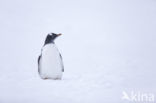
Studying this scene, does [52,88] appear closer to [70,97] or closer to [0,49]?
[70,97]

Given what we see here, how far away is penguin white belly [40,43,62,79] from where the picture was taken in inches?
80.0

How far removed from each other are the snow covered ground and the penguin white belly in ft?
0.13

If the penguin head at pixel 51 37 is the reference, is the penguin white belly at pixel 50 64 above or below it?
below

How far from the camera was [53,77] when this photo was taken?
2031 mm

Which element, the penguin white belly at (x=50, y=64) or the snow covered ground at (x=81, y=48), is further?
the penguin white belly at (x=50, y=64)

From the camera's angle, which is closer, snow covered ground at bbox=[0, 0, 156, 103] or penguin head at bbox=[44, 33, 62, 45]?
snow covered ground at bbox=[0, 0, 156, 103]

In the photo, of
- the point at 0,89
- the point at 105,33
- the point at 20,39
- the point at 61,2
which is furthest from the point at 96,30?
the point at 0,89

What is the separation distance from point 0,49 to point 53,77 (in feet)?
1.01

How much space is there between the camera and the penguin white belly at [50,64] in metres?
2.03

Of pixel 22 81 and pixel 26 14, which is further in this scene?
pixel 26 14

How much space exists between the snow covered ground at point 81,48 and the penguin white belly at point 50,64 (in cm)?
4

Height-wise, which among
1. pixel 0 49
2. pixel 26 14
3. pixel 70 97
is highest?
pixel 26 14

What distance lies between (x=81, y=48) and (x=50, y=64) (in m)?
0.20

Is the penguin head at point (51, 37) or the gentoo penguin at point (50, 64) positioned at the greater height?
the penguin head at point (51, 37)
